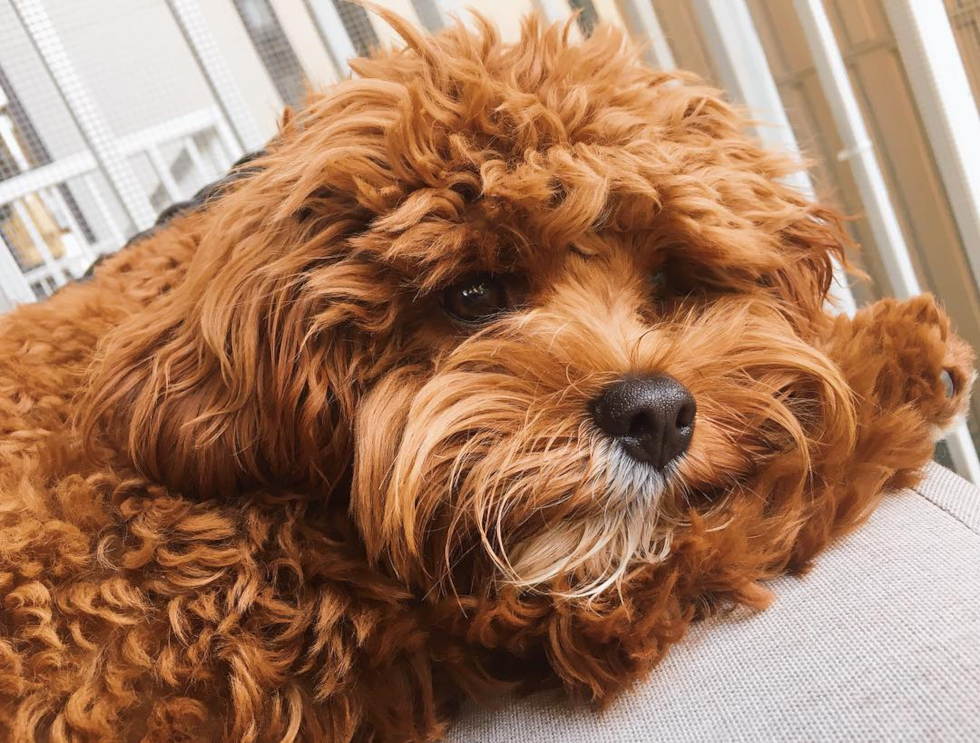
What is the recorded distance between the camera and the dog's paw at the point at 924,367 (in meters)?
1.06

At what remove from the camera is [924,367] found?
1.07m

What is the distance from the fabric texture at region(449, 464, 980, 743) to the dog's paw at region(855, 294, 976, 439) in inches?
5.1

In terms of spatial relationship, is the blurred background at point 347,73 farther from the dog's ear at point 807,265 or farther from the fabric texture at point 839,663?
the fabric texture at point 839,663

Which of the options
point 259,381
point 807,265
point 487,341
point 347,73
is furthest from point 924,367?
point 347,73

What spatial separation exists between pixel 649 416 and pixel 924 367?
46 cm

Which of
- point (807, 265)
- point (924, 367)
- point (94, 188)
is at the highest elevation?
point (94, 188)

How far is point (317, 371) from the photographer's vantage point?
3.21 feet

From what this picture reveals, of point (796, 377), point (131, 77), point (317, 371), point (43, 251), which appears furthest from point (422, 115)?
point (43, 251)

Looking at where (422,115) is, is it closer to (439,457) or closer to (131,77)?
(439,457)

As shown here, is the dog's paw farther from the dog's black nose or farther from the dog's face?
the dog's black nose

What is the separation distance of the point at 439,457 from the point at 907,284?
1.37 metres

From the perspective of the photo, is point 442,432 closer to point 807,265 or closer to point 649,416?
point 649,416

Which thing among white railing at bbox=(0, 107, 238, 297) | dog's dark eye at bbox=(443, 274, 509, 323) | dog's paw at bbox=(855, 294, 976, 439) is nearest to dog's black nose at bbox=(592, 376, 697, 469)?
dog's dark eye at bbox=(443, 274, 509, 323)

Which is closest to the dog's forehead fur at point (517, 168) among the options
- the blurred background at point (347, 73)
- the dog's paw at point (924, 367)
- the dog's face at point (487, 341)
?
the dog's face at point (487, 341)
